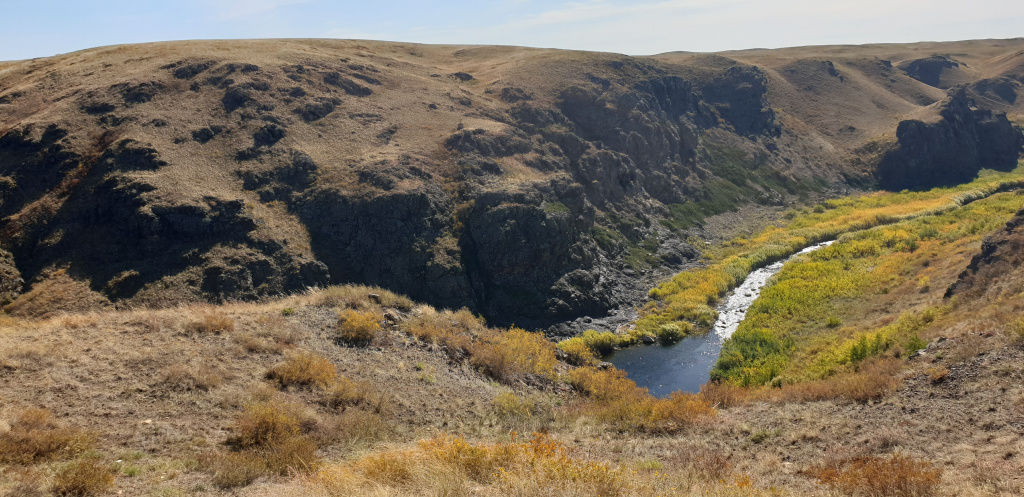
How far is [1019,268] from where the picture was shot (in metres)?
23.5

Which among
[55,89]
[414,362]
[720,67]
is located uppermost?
[720,67]

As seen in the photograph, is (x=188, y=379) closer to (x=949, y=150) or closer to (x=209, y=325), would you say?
(x=209, y=325)

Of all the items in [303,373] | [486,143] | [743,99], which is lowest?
[303,373]

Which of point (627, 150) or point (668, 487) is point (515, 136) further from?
point (668, 487)

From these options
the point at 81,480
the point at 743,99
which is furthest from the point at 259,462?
the point at 743,99

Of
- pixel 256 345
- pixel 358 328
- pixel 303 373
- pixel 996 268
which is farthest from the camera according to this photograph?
pixel 996 268

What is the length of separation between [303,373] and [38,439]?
22.1ft

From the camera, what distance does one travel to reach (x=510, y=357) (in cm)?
2294

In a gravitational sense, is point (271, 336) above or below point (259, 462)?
below

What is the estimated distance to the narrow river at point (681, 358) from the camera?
31297 millimetres

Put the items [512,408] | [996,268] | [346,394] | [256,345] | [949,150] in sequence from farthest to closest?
Answer: 1. [949,150]
2. [996,268]
3. [256,345]
4. [512,408]
5. [346,394]

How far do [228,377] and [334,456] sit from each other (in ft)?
18.6

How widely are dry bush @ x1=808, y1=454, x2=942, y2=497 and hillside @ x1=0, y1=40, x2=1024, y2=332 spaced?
94.8 ft

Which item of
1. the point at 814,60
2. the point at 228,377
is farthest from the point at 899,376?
the point at 814,60
